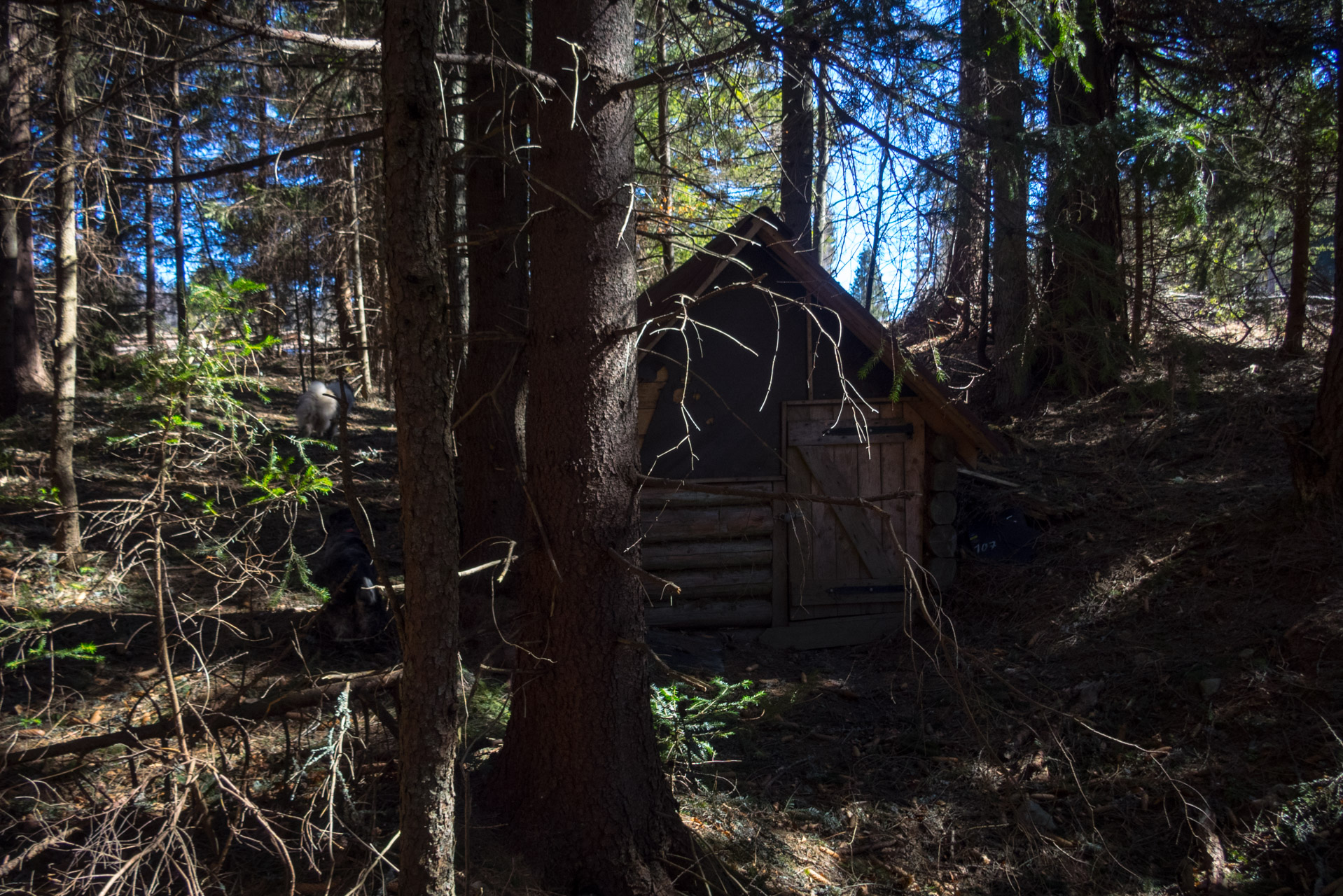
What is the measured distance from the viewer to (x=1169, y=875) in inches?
185

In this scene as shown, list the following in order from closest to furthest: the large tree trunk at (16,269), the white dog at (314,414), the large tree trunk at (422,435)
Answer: the large tree trunk at (422,435), the large tree trunk at (16,269), the white dog at (314,414)

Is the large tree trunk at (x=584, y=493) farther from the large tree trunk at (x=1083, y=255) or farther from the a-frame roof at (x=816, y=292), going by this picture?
the a-frame roof at (x=816, y=292)

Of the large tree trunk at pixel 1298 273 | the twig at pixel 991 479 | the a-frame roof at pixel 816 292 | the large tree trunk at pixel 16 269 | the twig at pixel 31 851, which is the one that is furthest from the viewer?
the twig at pixel 991 479

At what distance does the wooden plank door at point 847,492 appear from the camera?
28.4 feet

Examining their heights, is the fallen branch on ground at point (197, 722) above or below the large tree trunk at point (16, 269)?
below

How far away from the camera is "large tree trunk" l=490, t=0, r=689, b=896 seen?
3.56m

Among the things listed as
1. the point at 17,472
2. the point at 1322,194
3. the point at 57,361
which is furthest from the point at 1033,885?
the point at 17,472

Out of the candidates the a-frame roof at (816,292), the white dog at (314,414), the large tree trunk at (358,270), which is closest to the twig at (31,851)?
the a-frame roof at (816,292)

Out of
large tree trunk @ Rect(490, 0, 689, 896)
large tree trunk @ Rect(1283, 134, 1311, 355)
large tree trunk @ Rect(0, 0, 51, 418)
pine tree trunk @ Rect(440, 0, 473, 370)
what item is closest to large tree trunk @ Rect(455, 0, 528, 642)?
pine tree trunk @ Rect(440, 0, 473, 370)

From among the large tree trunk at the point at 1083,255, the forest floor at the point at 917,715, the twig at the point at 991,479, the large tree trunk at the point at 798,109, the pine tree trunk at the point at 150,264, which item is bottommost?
the forest floor at the point at 917,715

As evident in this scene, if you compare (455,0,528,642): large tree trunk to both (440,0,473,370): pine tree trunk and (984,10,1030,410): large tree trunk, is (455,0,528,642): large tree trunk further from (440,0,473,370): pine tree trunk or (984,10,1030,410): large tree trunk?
(984,10,1030,410): large tree trunk

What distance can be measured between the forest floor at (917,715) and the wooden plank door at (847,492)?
613 millimetres

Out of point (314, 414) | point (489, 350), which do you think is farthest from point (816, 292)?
Result: point (314, 414)

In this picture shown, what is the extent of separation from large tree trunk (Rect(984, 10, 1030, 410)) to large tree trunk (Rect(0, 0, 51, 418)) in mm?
8338
